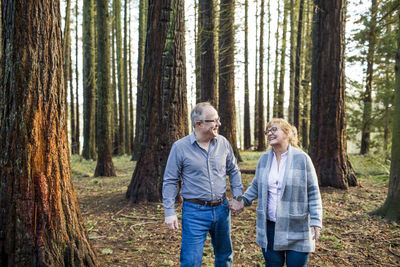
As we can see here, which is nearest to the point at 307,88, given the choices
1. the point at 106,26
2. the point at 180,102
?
the point at 106,26

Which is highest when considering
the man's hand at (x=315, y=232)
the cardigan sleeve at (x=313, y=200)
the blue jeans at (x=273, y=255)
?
the cardigan sleeve at (x=313, y=200)

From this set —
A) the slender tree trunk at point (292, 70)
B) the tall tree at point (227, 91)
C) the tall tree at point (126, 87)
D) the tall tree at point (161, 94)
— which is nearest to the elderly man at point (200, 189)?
the tall tree at point (161, 94)

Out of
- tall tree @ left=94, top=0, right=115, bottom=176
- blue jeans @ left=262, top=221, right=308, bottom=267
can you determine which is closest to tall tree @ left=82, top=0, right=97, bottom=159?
tall tree @ left=94, top=0, right=115, bottom=176

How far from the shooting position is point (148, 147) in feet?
21.8

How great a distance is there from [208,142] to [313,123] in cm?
609

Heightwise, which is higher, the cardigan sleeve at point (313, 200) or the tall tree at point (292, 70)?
the tall tree at point (292, 70)

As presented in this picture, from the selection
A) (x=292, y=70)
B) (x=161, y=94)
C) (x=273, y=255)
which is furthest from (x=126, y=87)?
(x=273, y=255)

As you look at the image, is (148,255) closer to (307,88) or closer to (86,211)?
(86,211)

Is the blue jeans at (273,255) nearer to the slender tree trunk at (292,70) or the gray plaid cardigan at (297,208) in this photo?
the gray plaid cardigan at (297,208)

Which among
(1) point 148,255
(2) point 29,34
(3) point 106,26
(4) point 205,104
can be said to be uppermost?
(3) point 106,26

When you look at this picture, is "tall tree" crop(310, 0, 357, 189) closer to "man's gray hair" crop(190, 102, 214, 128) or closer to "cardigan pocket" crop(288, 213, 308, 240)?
"cardigan pocket" crop(288, 213, 308, 240)

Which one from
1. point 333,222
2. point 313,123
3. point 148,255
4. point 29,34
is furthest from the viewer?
point 313,123

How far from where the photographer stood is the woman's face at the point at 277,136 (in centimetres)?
292

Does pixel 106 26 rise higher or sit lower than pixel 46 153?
higher
